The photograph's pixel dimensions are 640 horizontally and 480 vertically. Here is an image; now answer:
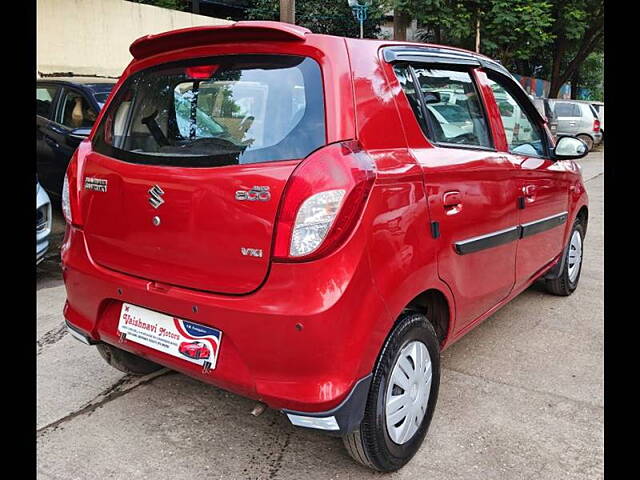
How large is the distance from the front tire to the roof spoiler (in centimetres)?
117

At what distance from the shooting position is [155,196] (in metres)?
2.24

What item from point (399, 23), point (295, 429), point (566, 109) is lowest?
point (295, 429)

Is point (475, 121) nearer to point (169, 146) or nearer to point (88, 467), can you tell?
point (169, 146)

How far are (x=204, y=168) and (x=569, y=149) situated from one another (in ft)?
8.40

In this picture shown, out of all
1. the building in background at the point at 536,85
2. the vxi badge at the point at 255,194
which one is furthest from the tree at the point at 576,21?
the vxi badge at the point at 255,194

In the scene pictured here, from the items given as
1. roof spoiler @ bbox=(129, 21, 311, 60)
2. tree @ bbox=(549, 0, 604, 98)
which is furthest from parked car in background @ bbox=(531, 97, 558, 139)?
roof spoiler @ bbox=(129, 21, 311, 60)

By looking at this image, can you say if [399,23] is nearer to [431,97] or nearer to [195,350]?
[431,97]

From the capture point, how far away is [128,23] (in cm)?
1223

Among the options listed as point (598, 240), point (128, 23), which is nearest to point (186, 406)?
point (598, 240)

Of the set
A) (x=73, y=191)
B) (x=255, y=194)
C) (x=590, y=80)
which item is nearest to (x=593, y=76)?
(x=590, y=80)

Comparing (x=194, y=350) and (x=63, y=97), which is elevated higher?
(x=63, y=97)

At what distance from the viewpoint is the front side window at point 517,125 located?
3293 mm

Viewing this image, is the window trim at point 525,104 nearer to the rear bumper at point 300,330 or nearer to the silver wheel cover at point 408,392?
the silver wheel cover at point 408,392
